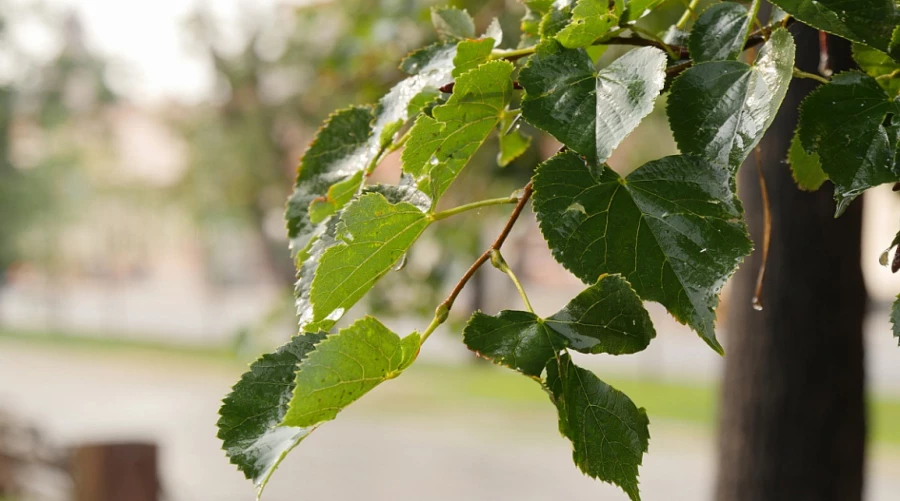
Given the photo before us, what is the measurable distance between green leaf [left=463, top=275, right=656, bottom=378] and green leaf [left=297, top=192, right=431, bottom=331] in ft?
0.10

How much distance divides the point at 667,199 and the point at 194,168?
6712mm

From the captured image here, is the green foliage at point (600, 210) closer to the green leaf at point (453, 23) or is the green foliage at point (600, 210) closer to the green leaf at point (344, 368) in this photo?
the green leaf at point (344, 368)

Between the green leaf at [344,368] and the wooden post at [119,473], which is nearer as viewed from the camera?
the green leaf at [344,368]

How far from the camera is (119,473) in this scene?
4.34 feet

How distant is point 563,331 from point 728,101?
7 centimetres

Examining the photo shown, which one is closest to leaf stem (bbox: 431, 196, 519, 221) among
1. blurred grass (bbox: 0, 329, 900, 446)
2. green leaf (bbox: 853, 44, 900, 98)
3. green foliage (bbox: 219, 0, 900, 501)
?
green foliage (bbox: 219, 0, 900, 501)

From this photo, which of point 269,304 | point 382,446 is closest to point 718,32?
point 269,304

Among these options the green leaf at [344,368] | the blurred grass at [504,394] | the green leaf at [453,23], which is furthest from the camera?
the blurred grass at [504,394]

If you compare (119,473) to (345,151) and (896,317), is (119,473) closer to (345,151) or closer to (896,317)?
(345,151)

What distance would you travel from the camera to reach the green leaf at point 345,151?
299 millimetres

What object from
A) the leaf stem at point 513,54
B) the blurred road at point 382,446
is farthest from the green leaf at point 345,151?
the blurred road at point 382,446

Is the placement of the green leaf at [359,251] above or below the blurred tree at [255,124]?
below

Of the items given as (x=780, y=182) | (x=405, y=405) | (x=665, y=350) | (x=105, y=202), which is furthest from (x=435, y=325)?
(x=105, y=202)

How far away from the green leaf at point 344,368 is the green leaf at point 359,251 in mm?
20
